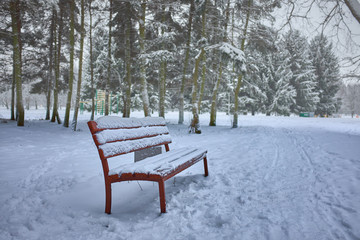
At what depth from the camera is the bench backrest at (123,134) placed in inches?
92.1

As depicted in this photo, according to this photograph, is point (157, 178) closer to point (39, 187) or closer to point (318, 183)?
point (39, 187)

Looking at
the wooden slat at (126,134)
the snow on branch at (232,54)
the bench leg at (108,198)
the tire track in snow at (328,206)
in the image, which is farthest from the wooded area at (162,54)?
the bench leg at (108,198)

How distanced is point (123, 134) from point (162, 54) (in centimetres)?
691

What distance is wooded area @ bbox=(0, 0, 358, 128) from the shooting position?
9172 mm

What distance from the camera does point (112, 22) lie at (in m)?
13.1

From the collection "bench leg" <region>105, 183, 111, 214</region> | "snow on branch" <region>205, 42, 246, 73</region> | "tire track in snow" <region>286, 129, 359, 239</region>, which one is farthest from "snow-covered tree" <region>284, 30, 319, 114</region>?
"bench leg" <region>105, 183, 111, 214</region>

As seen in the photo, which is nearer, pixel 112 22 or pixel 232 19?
pixel 232 19

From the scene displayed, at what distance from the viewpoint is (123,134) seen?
271 cm

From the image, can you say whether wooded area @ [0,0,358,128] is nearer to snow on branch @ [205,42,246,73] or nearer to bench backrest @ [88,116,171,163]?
snow on branch @ [205,42,246,73]

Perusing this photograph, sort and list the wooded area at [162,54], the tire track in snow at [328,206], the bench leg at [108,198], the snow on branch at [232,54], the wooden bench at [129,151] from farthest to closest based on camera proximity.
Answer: the wooded area at [162,54] < the snow on branch at [232,54] < the bench leg at [108,198] < the wooden bench at [129,151] < the tire track in snow at [328,206]

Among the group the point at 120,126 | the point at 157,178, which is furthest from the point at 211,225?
the point at 120,126

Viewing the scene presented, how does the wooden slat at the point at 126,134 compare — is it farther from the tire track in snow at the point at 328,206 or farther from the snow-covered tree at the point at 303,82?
the snow-covered tree at the point at 303,82

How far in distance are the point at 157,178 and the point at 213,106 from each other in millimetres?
12608

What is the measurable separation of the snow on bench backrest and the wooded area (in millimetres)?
5491
